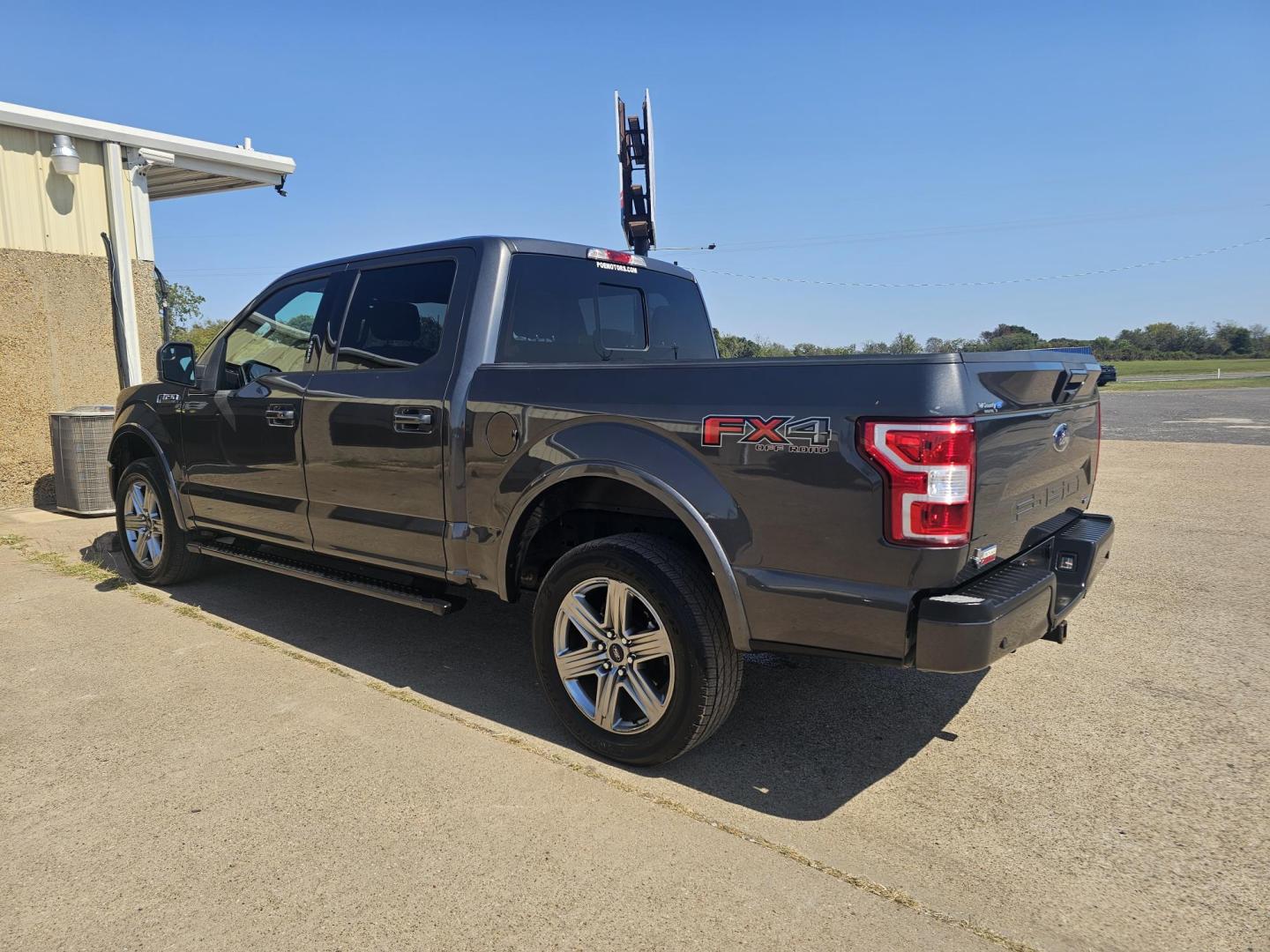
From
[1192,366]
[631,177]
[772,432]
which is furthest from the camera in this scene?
[1192,366]

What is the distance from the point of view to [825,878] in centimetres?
254

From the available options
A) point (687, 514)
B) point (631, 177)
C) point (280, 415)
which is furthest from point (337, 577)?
point (631, 177)

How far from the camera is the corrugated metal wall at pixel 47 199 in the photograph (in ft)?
27.2

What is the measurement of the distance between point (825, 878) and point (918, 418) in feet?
4.53

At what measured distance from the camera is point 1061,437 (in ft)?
10.6

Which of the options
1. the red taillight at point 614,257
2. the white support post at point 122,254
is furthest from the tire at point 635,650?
the white support post at point 122,254

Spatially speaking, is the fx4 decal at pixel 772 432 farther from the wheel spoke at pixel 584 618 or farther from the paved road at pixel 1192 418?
the paved road at pixel 1192 418

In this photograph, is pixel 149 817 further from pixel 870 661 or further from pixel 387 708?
pixel 870 661

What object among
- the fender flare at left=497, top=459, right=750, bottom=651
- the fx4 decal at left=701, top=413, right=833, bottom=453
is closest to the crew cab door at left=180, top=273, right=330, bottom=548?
the fender flare at left=497, top=459, right=750, bottom=651

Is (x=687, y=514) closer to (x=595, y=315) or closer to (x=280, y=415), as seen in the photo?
(x=595, y=315)

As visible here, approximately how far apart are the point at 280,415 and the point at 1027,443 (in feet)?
11.7

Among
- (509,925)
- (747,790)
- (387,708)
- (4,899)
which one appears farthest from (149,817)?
(747,790)

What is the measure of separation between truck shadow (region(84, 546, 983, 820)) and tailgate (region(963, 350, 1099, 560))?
99 cm

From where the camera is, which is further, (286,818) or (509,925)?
(286,818)
